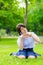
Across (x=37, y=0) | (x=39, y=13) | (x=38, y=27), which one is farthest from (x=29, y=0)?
(x=38, y=27)

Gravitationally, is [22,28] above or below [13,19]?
above

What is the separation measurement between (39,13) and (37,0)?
23741mm

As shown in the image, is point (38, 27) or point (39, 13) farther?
point (38, 27)

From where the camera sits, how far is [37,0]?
89.1ft

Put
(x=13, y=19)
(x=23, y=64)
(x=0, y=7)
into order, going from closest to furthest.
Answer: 1. (x=23, y=64)
2. (x=0, y=7)
3. (x=13, y=19)

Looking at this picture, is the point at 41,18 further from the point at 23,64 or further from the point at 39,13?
the point at 23,64

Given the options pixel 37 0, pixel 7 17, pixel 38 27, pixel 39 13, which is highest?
pixel 37 0

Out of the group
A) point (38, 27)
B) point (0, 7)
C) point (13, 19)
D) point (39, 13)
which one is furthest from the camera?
point (38, 27)

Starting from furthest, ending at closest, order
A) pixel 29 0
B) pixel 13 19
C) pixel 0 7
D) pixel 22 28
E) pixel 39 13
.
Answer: pixel 39 13
pixel 13 19
pixel 0 7
pixel 29 0
pixel 22 28

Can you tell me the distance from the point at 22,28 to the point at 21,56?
3.24 feet

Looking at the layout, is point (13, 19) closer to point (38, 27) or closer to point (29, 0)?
point (29, 0)

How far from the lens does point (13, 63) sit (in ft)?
24.0

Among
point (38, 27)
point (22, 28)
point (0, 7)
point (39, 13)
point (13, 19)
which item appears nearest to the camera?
point (22, 28)

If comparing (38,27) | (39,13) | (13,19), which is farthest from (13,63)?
(38,27)
